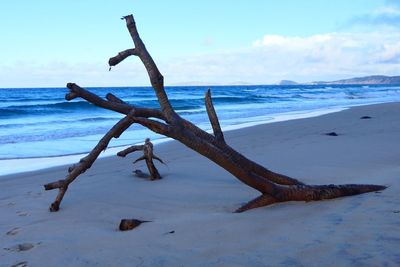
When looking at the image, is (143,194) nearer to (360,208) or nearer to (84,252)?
(84,252)

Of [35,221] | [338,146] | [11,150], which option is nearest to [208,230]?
[35,221]

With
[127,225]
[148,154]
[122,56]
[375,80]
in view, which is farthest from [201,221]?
[375,80]

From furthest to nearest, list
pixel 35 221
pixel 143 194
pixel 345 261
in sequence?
pixel 143 194, pixel 35 221, pixel 345 261

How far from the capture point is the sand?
269 cm

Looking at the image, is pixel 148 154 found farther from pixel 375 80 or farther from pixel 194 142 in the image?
pixel 375 80

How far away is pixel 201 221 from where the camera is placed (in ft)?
11.6

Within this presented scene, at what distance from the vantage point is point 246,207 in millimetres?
3773

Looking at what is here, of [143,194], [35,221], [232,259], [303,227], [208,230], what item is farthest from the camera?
[143,194]

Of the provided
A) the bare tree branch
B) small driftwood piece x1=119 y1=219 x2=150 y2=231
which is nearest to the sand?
small driftwood piece x1=119 y1=219 x2=150 y2=231

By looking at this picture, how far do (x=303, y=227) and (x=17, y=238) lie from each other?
86.7 inches

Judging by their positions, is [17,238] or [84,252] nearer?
[84,252]

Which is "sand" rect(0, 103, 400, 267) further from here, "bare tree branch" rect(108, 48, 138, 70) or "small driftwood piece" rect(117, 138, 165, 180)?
"bare tree branch" rect(108, 48, 138, 70)

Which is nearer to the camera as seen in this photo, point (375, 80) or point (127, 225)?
point (127, 225)

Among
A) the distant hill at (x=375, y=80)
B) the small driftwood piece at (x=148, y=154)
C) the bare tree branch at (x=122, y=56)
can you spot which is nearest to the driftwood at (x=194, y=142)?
the bare tree branch at (x=122, y=56)
